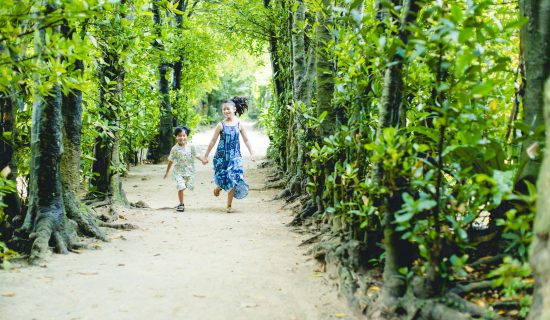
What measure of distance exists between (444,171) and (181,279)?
2.98 m

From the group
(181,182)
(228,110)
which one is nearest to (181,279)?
(181,182)

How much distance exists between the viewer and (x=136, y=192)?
537 inches

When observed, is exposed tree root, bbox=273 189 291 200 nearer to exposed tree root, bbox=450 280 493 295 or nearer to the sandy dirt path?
the sandy dirt path

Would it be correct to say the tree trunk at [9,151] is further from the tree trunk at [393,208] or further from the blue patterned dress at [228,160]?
the tree trunk at [393,208]

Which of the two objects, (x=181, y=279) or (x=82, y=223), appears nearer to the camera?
(x=181, y=279)

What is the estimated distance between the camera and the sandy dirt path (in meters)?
4.39

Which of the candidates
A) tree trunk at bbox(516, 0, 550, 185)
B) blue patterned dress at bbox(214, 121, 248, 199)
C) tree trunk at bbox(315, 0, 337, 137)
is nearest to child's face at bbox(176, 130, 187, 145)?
blue patterned dress at bbox(214, 121, 248, 199)

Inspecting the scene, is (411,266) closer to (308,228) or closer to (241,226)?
(308,228)

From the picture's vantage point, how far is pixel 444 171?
4.34 meters

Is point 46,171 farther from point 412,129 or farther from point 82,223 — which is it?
point 412,129

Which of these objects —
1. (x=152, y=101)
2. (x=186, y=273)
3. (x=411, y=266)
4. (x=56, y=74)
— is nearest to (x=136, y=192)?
(x=152, y=101)

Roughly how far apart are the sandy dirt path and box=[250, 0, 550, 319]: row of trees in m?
0.49

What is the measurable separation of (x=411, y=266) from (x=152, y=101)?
1319 centimetres

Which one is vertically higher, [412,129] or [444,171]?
[412,129]
